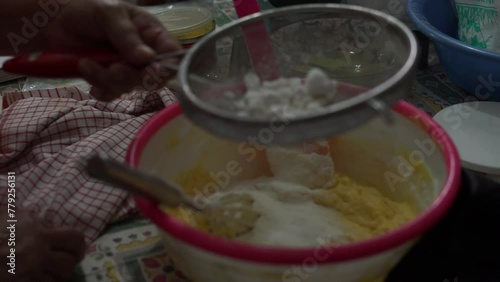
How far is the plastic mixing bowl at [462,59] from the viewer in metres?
0.73

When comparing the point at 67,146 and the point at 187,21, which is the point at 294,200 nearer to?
the point at 67,146

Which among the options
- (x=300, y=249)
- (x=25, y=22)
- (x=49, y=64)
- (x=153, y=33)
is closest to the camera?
(x=300, y=249)

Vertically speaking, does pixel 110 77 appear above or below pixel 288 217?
above

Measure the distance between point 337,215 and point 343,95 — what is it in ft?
0.43

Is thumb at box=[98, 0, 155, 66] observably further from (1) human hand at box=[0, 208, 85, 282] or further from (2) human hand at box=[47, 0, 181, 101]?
(1) human hand at box=[0, 208, 85, 282]

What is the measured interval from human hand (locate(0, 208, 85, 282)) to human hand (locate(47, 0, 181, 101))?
0.48ft

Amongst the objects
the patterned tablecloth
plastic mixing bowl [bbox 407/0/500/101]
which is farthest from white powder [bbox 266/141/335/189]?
plastic mixing bowl [bbox 407/0/500/101]

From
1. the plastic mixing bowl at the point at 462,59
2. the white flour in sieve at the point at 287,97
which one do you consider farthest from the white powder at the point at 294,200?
the plastic mixing bowl at the point at 462,59

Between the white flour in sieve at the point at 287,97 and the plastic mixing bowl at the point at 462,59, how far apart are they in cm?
35

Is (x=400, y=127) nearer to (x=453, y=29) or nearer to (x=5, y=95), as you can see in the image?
(x=453, y=29)

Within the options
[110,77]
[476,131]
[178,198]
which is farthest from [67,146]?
[476,131]

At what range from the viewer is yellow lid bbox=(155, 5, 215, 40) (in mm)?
902

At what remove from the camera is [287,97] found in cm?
44

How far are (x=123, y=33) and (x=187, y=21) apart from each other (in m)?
0.40
